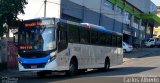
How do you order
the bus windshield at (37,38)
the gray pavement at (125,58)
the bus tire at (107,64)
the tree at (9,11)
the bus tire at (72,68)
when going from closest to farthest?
1. the bus windshield at (37,38)
2. the bus tire at (72,68)
3. the tree at (9,11)
4. the gray pavement at (125,58)
5. the bus tire at (107,64)

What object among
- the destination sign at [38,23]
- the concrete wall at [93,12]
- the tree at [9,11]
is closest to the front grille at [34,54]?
the destination sign at [38,23]

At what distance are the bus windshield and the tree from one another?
8.54 ft

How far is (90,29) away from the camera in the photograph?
86.2 ft

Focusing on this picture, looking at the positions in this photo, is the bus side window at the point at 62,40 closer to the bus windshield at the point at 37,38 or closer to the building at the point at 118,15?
the bus windshield at the point at 37,38

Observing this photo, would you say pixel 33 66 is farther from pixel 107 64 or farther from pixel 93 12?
pixel 93 12

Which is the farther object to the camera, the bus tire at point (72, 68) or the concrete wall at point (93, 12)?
the concrete wall at point (93, 12)

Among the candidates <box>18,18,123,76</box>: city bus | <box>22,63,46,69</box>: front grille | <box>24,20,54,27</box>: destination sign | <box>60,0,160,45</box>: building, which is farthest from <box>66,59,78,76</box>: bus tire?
<box>60,0,160,45</box>: building

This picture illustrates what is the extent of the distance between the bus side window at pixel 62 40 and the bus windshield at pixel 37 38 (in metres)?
Answer: 0.36

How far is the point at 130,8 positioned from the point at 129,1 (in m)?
2.39

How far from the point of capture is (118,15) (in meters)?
63.6

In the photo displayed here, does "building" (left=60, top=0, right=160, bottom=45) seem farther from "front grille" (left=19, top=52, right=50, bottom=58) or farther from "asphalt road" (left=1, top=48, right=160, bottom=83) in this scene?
"front grille" (left=19, top=52, right=50, bottom=58)

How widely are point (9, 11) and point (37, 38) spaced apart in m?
3.76

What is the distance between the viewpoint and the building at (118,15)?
143ft

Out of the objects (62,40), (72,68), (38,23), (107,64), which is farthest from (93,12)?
(38,23)
